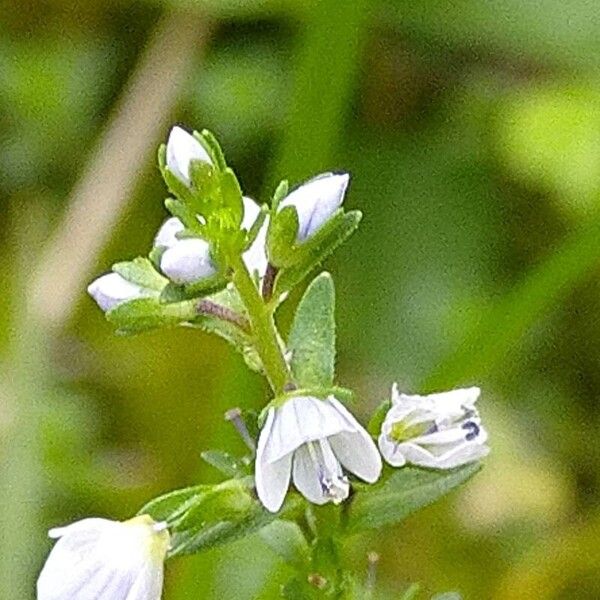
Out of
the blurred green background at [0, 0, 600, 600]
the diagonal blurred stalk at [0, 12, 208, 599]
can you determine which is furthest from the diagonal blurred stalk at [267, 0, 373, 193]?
the diagonal blurred stalk at [0, 12, 208, 599]

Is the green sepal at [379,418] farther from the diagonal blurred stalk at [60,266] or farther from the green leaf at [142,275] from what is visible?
the diagonal blurred stalk at [60,266]

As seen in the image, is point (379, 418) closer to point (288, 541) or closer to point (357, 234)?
point (288, 541)

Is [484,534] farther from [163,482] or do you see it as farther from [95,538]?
[95,538]

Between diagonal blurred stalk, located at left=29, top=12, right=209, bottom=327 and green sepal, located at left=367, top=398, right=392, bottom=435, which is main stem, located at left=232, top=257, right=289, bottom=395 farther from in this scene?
diagonal blurred stalk, located at left=29, top=12, right=209, bottom=327

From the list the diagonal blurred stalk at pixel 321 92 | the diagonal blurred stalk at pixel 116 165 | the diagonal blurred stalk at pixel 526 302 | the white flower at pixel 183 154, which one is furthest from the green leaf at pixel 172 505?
the diagonal blurred stalk at pixel 116 165

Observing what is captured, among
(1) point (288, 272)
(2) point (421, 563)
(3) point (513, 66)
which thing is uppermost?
(3) point (513, 66)

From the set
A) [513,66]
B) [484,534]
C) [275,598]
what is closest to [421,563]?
[484,534]
